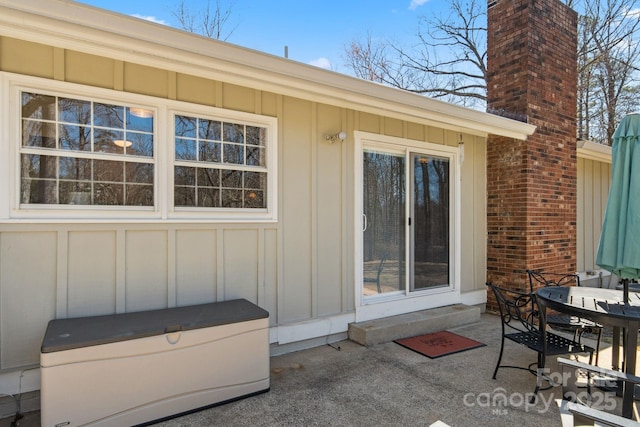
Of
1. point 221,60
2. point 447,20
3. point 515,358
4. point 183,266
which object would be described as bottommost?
point 515,358

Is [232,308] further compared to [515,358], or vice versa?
[515,358]

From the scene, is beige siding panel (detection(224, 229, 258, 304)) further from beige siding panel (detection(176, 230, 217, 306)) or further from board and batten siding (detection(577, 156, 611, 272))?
A: board and batten siding (detection(577, 156, 611, 272))

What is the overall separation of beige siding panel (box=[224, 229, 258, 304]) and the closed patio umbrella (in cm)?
301

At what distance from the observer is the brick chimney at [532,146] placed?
17.2 feet

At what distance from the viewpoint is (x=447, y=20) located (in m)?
12.3

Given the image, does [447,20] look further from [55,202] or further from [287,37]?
[55,202]

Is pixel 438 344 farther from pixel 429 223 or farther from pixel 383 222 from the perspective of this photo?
pixel 429 223

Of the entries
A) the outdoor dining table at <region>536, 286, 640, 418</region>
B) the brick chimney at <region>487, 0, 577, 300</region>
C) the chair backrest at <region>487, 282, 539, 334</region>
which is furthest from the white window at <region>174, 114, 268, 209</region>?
the brick chimney at <region>487, 0, 577, 300</region>

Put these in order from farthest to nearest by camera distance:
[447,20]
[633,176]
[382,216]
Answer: [447,20] → [382,216] → [633,176]

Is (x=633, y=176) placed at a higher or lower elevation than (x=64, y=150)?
lower

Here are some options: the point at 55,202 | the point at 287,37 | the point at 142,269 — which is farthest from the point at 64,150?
the point at 287,37

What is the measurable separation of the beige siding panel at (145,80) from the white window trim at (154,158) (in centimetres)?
6

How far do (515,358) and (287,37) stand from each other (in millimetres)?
9528

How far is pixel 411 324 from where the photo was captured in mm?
4285
